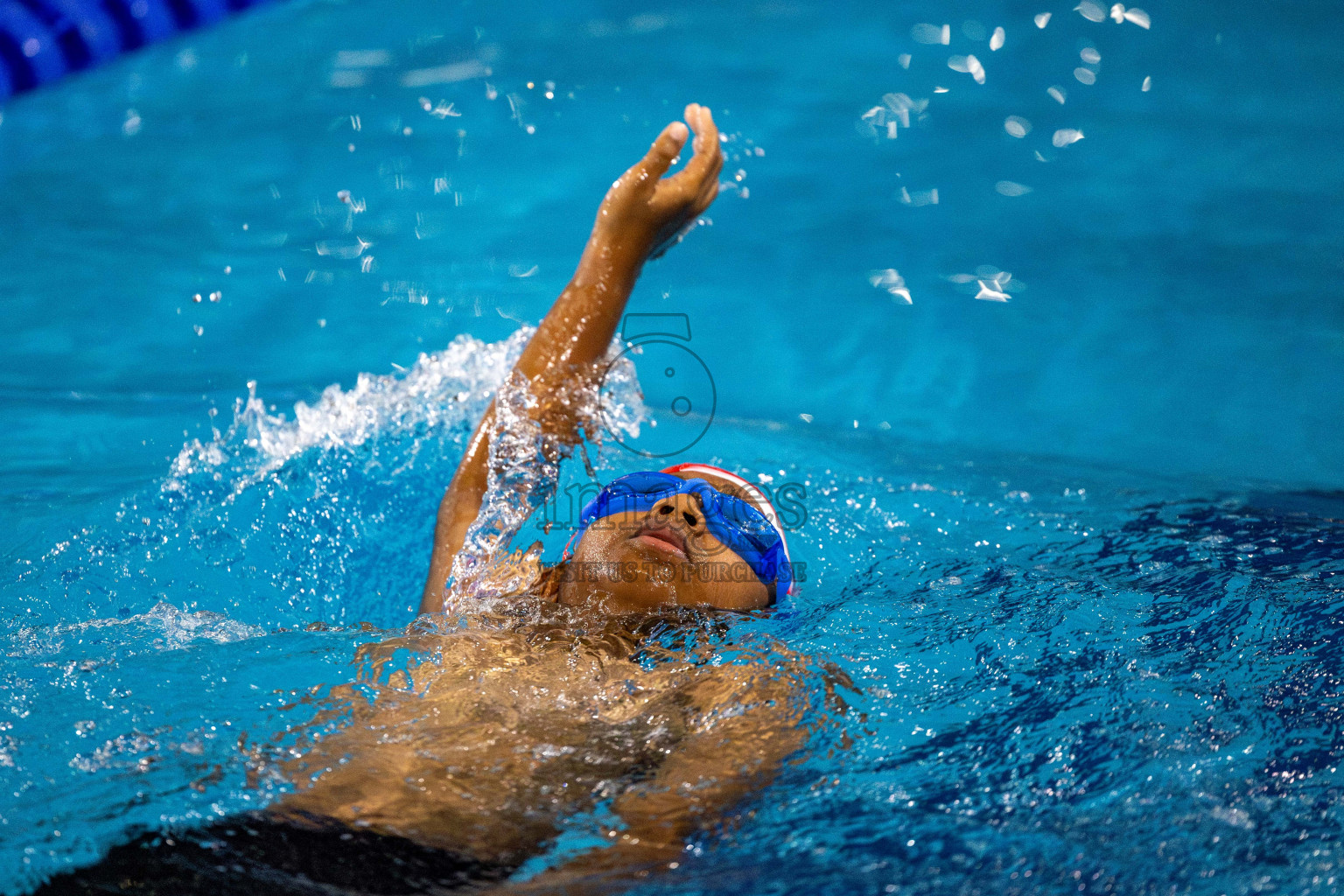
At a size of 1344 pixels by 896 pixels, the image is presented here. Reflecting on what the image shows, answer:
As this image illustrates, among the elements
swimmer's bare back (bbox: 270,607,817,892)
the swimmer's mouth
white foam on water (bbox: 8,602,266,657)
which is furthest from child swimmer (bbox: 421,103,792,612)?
white foam on water (bbox: 8,602,266,657)

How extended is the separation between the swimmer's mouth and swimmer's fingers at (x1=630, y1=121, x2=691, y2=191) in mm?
683

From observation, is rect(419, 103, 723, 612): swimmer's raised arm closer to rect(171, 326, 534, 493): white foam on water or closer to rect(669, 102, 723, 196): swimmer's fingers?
rect(669, 102, 723, 196): swimmer's fingers

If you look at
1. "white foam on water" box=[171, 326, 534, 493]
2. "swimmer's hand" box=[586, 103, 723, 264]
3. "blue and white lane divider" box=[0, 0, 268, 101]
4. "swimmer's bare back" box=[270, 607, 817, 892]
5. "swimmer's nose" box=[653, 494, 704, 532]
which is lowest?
"swimmer's bare back" box=[270, 607, 817, 892]

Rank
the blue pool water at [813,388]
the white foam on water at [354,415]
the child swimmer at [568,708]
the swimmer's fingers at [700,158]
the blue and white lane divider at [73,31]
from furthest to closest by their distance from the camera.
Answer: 1. the blue and white lane divider at [73,31]
2. the white foam on water at [354,415]
3. the swimmer's fingers at [700,158]
4. the blue pool water at [813,388]
5. the child swimmer at [568,708]

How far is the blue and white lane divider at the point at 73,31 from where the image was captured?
5270mm

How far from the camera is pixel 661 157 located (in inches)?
84.7

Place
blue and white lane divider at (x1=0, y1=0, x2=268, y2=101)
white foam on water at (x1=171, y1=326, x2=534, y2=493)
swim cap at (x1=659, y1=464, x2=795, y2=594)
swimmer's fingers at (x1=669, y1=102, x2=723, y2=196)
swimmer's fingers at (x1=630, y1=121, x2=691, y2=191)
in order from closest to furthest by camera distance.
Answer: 1. swimmer's fingers at (x1=630, y1=121, x2=691, y2=191)
2. swimmer's fingers at (x1=669, y1=102, x2=723, y2=196)
3. swim cap at (x1=659, y1=464, x2=795, y2=594)
4. white foam on water at (x1=171, y1=326, x2=534, y2=493)
5. blue and white lane divider at (x1=0, y1=0, x2=268, y2=101)

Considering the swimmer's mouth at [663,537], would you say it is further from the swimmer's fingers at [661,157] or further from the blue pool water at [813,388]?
the swimmer's fingers at [661,157]

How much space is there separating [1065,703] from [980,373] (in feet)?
7.09

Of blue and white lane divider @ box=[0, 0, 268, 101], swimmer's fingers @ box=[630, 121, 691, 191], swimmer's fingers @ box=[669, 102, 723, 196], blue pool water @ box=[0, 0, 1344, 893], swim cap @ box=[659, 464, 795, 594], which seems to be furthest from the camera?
blue and white lane divider @ box=[0, 0, 268, 101]


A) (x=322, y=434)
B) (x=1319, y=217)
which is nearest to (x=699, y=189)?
(x=322, y=434)

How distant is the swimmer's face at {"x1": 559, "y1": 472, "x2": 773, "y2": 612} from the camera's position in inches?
83.5

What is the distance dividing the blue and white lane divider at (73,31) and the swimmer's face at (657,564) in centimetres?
463

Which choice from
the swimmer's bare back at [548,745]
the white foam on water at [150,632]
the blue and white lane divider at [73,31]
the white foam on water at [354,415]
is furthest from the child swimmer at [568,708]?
the blue and white lane divider at [73,31]
